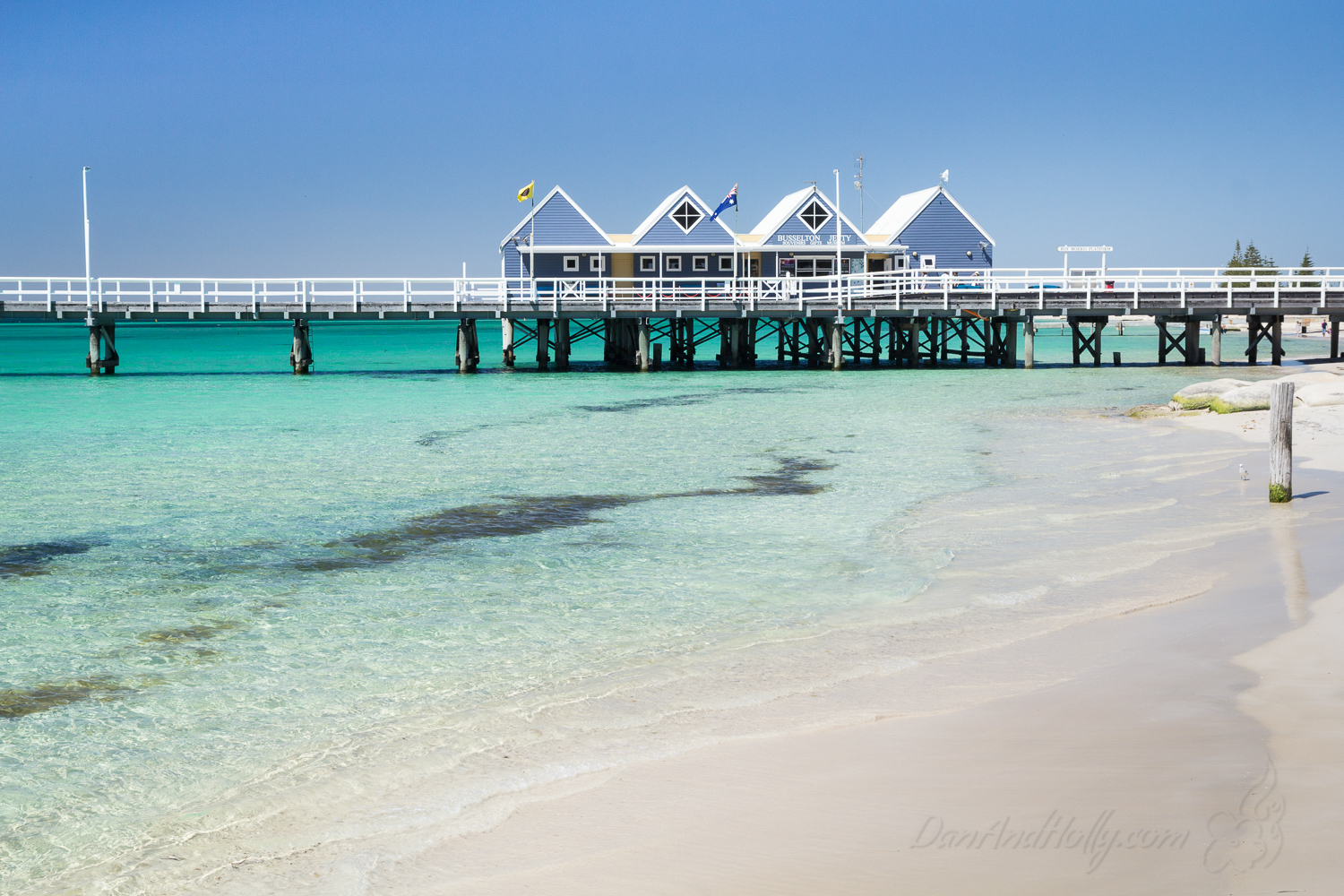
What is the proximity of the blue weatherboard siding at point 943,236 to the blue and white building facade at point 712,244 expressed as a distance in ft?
0.13

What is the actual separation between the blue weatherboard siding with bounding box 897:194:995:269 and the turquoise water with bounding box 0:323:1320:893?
31.1 metres

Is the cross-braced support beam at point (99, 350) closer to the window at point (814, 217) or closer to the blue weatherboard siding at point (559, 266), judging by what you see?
the blue weatherboard siding at point (559, 266)

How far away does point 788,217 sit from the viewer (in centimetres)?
4984

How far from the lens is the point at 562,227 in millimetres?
48688

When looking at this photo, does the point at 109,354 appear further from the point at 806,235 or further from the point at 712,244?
the point at 806,235

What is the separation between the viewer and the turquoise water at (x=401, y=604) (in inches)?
215

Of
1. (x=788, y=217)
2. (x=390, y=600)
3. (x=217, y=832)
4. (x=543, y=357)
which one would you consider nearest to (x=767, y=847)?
(x=217, y=832)

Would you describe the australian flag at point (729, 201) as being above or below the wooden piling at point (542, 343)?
above

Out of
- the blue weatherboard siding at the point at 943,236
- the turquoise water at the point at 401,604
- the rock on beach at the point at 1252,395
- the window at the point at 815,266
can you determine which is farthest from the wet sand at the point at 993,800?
the blue weatherboard siding at the point at 943,236

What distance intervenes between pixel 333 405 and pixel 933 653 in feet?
77.4

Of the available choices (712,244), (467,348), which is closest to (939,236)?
(712,244)

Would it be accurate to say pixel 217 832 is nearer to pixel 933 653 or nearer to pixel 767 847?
pixel 767 847

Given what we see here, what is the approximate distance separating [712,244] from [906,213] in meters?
9.89

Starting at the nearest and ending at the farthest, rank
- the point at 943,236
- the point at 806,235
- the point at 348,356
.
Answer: the point at 806,235 → the point at 943,236 → the point at 348,356
